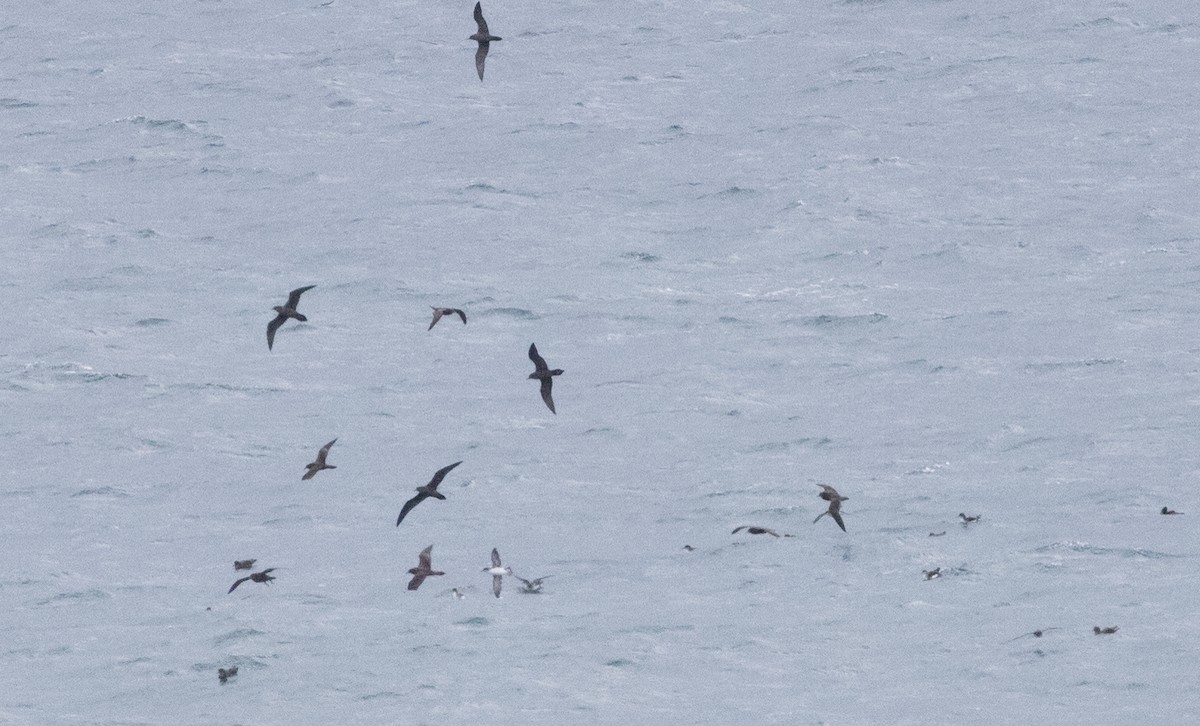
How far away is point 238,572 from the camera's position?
115 ft

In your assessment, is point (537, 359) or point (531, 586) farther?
point (537, 359)

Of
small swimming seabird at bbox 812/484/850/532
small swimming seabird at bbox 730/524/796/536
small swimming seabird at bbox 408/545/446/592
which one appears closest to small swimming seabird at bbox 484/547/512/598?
small swimming seabird at bbox 408/545/446/592

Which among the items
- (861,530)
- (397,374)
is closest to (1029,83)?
(397,374)

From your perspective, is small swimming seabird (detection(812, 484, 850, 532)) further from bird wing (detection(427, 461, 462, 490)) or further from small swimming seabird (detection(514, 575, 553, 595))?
bird wing (detection(427, 461, 462, 490))

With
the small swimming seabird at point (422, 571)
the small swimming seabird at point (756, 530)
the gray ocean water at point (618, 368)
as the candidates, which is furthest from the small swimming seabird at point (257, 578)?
the small swimming seabird at point (756, 530)

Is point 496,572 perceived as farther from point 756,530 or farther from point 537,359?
point 756,530

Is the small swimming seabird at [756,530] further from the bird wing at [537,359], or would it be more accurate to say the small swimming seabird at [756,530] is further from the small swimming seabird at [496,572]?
the bird wing at [537,359]

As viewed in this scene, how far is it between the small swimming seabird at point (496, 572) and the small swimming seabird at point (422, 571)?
0.66m

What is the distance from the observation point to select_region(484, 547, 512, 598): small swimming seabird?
3388cm

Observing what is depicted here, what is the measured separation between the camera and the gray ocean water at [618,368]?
32062 millimetres

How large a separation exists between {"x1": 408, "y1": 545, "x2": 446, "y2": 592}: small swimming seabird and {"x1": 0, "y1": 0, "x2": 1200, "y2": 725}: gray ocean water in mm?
272

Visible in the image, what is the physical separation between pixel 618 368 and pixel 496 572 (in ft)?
32.2

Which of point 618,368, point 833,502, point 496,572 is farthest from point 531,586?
point 618,368

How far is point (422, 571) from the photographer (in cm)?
3378
